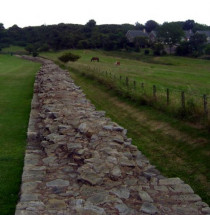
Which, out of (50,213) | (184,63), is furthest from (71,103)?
(184,63)

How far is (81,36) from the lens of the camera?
87062 millimetres

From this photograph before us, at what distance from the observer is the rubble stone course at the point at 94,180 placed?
5.36 metres

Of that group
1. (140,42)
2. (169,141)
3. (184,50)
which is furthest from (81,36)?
(169,141)

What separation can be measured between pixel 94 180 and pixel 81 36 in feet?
274

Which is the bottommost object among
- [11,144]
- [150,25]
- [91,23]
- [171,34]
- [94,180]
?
[11,144]

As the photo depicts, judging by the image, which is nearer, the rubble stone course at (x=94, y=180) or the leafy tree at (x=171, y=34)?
the rubble stone course at (x=94, y=180)

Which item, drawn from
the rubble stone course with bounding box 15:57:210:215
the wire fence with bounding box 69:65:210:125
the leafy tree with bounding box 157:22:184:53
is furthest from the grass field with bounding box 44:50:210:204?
the leafy tree with bounding box 157:22:184:53

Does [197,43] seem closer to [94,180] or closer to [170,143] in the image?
[170,143]

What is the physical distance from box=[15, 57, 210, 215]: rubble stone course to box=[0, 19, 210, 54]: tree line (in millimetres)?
59078

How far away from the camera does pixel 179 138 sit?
11125 millimetres

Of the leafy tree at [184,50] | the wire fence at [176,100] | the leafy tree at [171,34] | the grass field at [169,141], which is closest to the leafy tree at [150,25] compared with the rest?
the leafy tree at [171,34]

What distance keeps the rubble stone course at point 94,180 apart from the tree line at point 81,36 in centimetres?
5908

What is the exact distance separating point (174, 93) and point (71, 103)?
17.4 feet

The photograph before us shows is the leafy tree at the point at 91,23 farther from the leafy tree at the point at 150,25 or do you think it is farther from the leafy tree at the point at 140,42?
the leafy tree at the point at 140,42
